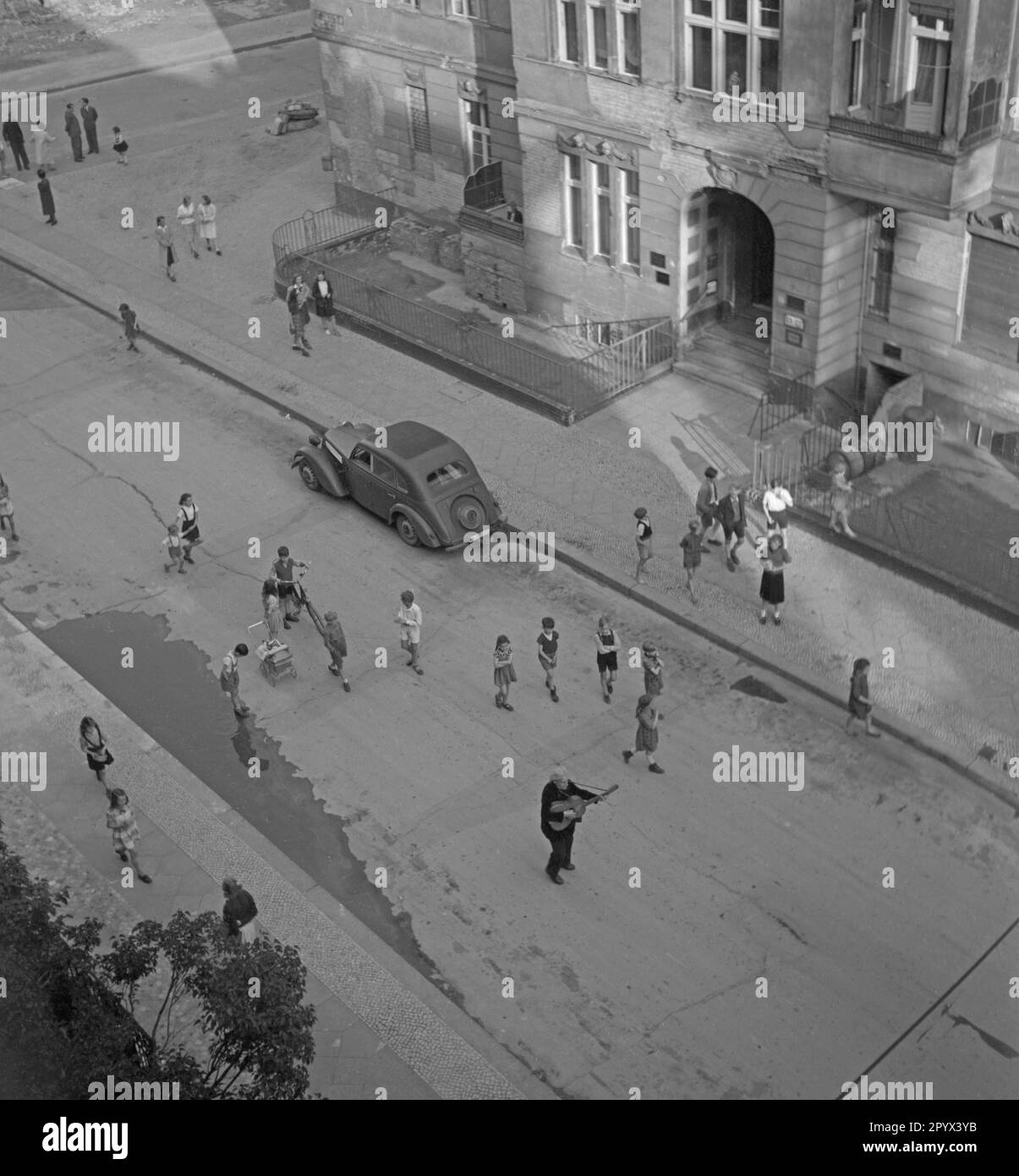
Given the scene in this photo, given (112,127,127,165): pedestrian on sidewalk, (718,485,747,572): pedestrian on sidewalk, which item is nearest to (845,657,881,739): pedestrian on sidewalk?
(718,485,747,572): pedestrian on sidewalk

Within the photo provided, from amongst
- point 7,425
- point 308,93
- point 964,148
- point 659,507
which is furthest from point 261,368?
point 308,93

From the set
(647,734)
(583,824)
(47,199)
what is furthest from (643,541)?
(47,199)

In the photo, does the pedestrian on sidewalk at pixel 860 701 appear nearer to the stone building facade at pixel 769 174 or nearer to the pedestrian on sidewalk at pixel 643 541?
the pedestrian on sidewalk at pixel 643 541

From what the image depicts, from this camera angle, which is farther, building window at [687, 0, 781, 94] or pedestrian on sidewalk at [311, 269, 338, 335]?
pedestrian on sidewalk at [311, 269, 338, 335]

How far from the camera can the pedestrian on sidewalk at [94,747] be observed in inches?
877

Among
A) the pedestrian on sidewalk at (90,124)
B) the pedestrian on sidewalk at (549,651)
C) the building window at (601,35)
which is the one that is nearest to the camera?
the pedestrian on sidewalk at (549,651)

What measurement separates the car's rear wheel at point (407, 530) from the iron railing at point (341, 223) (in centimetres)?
1440

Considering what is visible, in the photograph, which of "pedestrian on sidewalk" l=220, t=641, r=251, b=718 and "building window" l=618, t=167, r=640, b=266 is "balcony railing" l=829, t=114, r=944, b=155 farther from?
"pedestrian on sidewalk" l=220, t=641, r=251, b=718

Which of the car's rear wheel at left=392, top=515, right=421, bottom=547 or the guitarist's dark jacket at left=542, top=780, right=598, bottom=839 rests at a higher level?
the guitarist's dark jacket at left=542, top=780, right=598, bottom=839

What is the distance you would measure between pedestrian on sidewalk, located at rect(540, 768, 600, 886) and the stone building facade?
12.4 meters

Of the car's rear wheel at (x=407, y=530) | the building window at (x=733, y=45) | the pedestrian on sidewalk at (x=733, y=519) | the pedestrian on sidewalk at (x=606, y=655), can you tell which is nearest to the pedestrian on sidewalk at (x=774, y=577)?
the pedestrian on sidewalk at (x=733, y=519)

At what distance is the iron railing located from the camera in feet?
134

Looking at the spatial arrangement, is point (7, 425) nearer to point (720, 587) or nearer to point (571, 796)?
point (720, 587)

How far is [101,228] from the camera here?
1703 inches
